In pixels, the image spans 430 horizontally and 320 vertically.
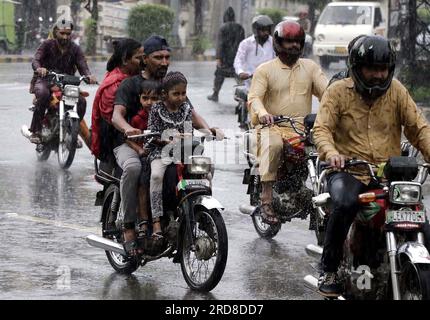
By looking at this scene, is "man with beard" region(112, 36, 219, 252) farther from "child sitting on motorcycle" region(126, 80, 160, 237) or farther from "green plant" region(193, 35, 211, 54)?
"green plant" region(193, 35, 211, 54)

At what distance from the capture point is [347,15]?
3841cm

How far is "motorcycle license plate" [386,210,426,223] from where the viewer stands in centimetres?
646

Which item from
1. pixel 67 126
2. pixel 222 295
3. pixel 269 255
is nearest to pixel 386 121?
pixel 222 295

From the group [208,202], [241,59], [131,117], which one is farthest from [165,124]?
[241,59]

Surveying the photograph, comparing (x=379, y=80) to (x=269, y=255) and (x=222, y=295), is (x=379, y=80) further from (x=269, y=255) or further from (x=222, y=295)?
(x=269, y=255)

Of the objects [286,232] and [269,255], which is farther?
[286,232]

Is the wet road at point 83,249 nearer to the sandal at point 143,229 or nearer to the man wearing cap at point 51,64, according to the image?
the sandal at point 143,229

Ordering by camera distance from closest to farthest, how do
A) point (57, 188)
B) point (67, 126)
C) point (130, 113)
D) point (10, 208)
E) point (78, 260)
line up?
point (130, 113), point (78, 260), point (10, 208), point (57, 188), point (67, 126)

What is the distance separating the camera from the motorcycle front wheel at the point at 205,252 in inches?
308

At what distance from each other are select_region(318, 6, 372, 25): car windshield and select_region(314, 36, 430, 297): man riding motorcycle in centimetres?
3127

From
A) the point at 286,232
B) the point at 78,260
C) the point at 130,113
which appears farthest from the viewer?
the point at 286,232

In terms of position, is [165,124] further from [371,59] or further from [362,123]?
[371,59]

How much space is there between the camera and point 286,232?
10.7 m

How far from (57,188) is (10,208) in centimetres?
141
